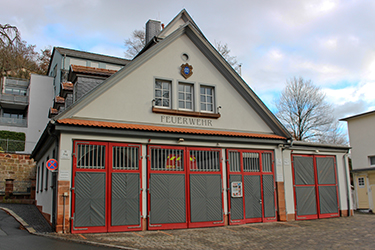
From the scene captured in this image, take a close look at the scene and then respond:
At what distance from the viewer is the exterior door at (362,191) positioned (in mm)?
23781

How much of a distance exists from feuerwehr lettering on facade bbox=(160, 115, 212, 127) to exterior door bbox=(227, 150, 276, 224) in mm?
1493

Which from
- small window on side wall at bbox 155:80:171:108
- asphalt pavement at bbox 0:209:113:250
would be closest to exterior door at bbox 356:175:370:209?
small window on side wall at bbox 155:80:171:108

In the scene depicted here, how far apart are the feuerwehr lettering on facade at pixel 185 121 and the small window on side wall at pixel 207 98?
1.93ft

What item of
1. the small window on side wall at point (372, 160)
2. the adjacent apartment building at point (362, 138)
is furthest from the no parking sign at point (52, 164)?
the small window on side wall at point (372, 160)

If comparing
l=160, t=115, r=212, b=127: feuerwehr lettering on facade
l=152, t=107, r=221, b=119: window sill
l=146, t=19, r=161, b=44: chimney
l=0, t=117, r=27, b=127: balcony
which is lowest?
l=160, t=115, r=212, b=127: feuerwehr lettering on facade

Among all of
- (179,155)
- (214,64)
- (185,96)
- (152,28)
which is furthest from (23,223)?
(152,28)

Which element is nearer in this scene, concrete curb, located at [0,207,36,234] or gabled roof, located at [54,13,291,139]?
concrete curb, located at [0,207,36,234]

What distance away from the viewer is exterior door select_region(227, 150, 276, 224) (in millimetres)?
14429

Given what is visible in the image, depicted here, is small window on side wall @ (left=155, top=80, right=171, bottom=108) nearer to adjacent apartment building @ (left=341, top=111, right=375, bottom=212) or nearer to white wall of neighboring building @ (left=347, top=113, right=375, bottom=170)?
adjacent apartment building @ (left=341, top=111, right=375, bottom=212)

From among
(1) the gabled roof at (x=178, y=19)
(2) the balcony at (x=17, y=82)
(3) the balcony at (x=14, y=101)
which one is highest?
(2) the balcony at (x=17, y=82)

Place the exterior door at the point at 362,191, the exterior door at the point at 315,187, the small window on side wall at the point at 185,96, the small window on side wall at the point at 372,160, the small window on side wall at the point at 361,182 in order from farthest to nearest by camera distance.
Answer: the small window on side wall at the point at 372,160, the small window on side wall at the point at 361,182, the exterior door at the point at 362,191, the exterior door at the point at 315,187, the small window on side wall at the point at 185,96

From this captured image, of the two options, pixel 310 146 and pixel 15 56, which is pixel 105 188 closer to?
pixel 310 146

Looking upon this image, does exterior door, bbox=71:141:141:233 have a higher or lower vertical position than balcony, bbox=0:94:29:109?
lower

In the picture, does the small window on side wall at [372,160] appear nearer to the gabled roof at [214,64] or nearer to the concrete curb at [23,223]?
the gabled roof at [214,64]
